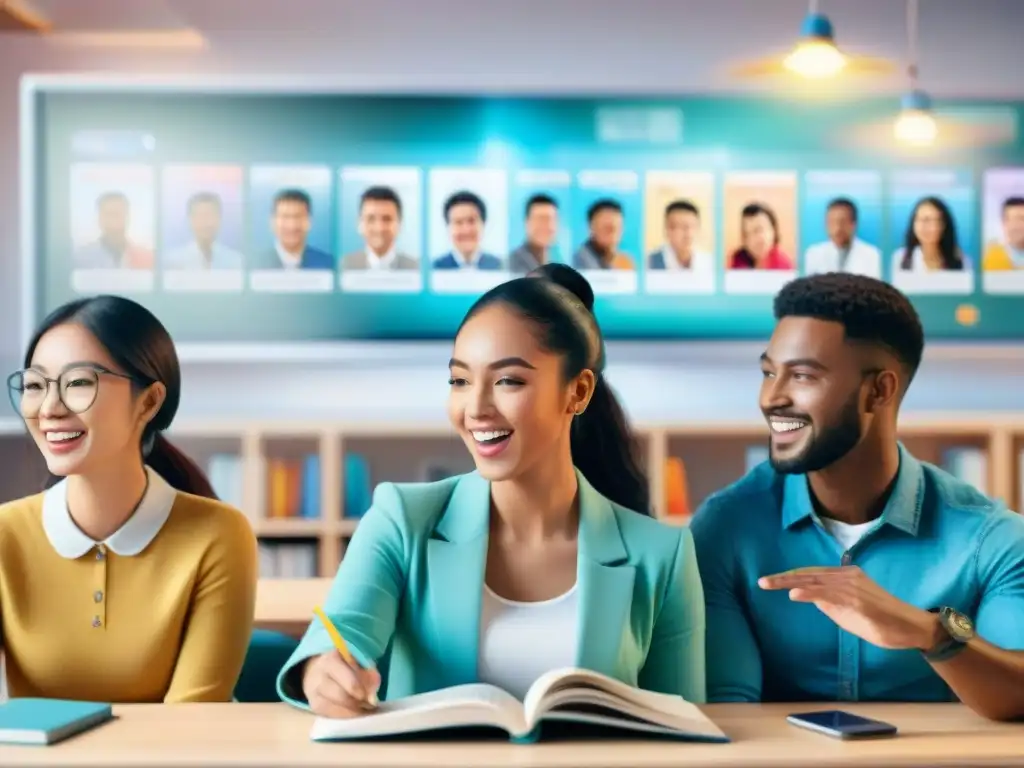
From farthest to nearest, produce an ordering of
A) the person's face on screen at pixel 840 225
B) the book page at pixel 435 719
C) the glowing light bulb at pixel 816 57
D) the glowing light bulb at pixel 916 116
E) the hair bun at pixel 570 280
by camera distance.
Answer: the person's face on screen at pixel 840 225 → the glowing light bulb at pixel 916 116 → the glowing light bulb at pixel 816 57 → the hair bun at pixel 570 280 → the book page at pixel 435 719

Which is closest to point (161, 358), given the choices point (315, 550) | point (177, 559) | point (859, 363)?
point (177, 559)

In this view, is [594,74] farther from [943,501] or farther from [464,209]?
[943,501]

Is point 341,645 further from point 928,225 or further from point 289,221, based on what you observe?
point 928,225

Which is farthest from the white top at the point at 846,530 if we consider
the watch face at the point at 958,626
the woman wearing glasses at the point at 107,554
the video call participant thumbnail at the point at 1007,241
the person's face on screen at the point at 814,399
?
the video call participant thumbnail at the point at 1007,241

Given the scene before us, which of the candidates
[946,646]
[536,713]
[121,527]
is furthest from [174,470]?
[946,646]

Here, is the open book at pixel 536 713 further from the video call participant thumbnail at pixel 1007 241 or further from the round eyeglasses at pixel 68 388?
the video call participant thumbnail at pixel 1007 241

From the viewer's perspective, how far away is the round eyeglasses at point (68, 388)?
1.51 metres

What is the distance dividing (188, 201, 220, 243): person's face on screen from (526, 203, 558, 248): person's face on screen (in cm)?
102

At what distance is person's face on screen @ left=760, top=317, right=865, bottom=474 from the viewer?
63.9 inches

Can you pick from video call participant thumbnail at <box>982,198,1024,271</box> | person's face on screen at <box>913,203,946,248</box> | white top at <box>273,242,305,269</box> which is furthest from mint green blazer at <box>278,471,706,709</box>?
video call participant thumbnail at <box>982,198,1024,271</box>

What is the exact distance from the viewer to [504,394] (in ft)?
4.76

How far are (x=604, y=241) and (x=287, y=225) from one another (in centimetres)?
105

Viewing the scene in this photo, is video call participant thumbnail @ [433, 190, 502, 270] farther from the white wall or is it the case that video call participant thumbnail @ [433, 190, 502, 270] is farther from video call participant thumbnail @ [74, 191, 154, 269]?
video call participant thumbnail @ [74, 191, 154, 269]

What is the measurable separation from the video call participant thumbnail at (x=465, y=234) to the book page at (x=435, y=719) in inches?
120
